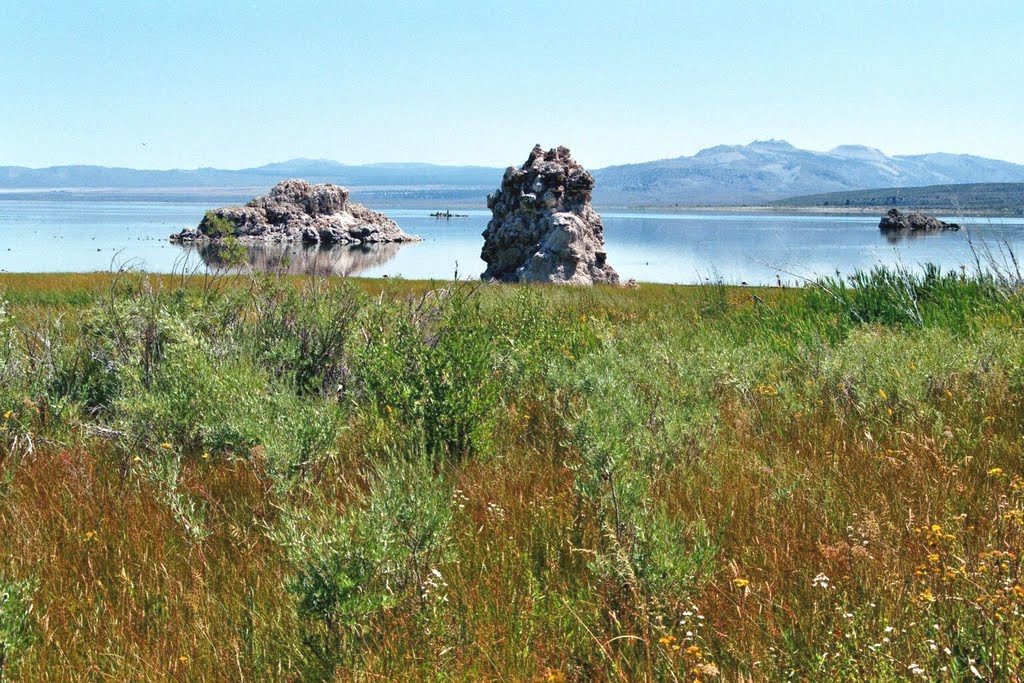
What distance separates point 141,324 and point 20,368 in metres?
0.99

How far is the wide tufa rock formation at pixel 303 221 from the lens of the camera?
241ft

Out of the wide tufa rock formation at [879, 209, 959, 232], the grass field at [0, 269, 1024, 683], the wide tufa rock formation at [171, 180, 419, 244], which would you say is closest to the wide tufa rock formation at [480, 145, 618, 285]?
the grass field at [0, 269, 1024, 683]

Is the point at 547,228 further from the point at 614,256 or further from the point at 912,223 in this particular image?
the point at 912,223

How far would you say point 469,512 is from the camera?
4.84 meters

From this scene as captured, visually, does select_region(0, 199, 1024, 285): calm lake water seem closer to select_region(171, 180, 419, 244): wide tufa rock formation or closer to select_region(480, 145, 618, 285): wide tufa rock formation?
select_region(171, 180, 419, 244): wide tufa rock formation

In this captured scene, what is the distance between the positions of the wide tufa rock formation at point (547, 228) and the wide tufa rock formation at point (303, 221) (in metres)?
41.7

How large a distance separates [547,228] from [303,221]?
53970 mm

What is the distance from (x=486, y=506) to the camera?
16.1 feet

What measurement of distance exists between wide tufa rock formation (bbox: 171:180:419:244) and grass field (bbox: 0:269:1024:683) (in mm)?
62951

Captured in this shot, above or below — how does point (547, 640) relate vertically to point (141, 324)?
below

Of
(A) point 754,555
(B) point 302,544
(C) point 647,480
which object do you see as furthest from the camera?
(C) point 647,480

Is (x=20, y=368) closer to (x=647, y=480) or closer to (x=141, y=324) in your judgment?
(x=141, y=324)

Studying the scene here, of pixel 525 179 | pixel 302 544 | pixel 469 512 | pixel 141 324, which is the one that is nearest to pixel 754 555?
pixel 469 512

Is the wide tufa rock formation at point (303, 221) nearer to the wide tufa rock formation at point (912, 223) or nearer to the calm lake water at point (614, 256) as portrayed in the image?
the calm lake water at point (614, 256)
